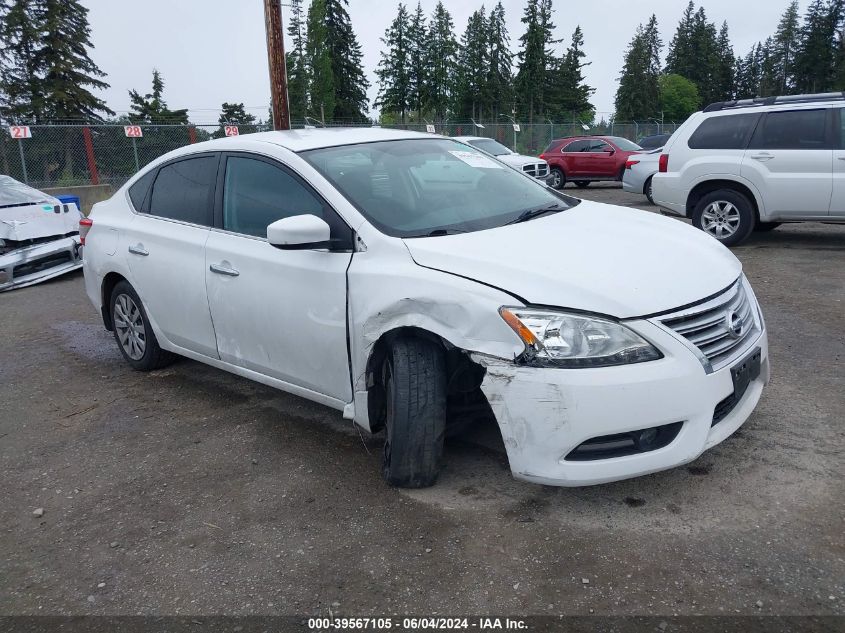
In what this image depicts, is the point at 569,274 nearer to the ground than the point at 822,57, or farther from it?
nearer to the ground

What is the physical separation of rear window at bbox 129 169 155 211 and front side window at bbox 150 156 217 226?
11 cm

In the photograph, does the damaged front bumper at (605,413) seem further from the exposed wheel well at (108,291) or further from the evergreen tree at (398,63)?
the evergreen tree at (398,63)

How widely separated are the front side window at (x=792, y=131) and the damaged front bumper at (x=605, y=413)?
Result: 22.3ft

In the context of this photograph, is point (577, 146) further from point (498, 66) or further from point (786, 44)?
point (786, 44)

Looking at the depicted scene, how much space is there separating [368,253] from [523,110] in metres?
78.5

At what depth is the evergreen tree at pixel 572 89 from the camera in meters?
76.5

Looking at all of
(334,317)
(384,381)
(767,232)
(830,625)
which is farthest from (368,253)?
(767,232)

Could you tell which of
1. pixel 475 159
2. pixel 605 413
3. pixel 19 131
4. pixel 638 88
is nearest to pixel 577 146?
pixel 19 131

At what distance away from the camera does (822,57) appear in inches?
3221

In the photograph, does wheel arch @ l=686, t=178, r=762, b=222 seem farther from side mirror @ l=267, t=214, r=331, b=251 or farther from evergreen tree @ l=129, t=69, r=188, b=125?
evergreen tree @ l=129, t=69, r=188, b=125

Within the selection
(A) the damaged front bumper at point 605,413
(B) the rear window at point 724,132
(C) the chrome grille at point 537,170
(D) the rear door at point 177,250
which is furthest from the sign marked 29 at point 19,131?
(A) the damaged front bumper at point 605,413

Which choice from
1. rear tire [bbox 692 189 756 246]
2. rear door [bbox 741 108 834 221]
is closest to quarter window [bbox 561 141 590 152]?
rear tire [bbox 692 189 756 246]

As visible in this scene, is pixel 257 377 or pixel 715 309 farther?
pixel 257 377

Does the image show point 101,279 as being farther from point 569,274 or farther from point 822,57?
point 822,57
